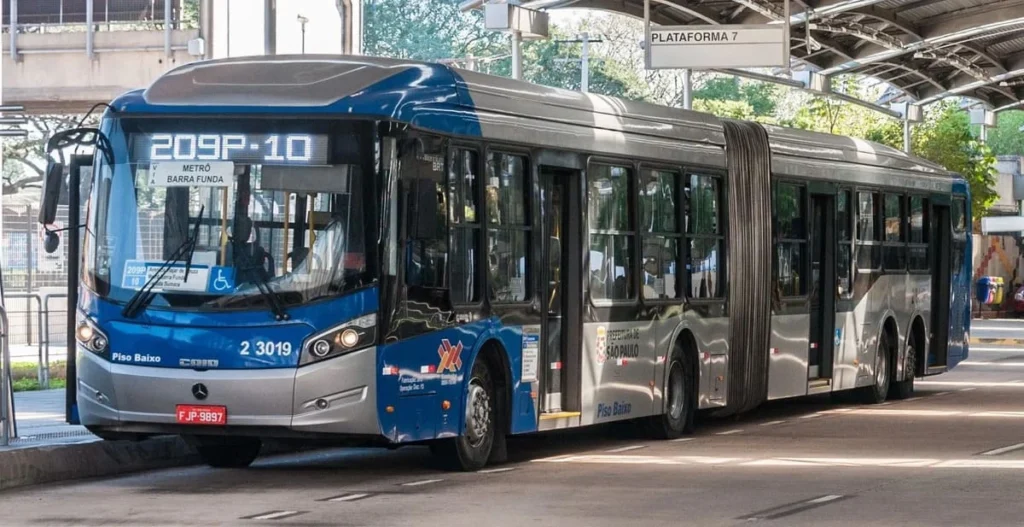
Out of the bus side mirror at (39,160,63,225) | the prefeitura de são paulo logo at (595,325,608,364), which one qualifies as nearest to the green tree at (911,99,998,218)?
the prefeitura de são paulo logo at (595,325,608,364)

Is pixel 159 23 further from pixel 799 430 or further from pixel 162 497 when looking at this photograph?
pixel 162 497

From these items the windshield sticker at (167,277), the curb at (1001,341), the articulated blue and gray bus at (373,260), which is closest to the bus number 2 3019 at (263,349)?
the articulated blue and gray bus at (373,260)

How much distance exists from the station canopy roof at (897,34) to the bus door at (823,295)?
14.5ft

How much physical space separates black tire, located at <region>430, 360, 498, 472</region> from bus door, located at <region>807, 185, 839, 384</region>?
8.30m

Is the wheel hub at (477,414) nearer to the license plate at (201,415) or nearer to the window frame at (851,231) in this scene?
the license plate at (201,415)

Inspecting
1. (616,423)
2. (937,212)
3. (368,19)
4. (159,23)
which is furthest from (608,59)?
(616,423)

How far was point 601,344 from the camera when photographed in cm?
1684

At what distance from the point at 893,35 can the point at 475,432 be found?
18.4 m

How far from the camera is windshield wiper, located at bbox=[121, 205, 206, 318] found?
13.4m

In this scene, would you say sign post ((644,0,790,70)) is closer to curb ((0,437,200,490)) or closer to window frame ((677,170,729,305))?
window frame ((677,170,729,305))

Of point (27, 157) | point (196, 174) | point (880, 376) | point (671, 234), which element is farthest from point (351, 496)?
point (27, 157)

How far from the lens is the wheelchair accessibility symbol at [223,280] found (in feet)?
43.7

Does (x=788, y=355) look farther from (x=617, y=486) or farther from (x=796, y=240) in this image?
(x=617, y=486)

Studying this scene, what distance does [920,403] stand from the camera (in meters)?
24.4
